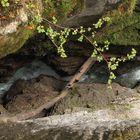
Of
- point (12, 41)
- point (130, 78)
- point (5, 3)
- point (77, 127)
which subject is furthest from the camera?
point (130, 78)

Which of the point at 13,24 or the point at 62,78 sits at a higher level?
the point at 13,24

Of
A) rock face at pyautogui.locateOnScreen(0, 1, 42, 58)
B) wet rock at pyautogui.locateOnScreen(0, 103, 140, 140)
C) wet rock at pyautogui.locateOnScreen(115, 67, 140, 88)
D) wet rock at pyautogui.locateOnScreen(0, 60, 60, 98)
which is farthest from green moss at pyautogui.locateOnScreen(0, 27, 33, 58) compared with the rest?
wet rock at pyautogui.locateOnScreen(115, 67, 140, 88)

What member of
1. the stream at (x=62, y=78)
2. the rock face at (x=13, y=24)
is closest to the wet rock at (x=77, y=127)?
the stream at (x=62, y=78)

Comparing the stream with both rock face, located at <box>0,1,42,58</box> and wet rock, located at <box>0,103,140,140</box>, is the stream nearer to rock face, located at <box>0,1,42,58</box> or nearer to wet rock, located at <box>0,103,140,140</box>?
wet rock, located at <box>0,103,140,140</box>

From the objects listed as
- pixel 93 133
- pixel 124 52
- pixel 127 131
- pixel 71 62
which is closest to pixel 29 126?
pixel 93 133

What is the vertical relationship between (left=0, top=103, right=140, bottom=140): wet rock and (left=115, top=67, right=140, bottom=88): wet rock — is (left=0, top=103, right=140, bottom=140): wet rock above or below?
above

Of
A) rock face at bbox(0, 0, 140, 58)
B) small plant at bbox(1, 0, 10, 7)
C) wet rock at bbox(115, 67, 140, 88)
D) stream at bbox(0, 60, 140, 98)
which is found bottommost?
wet rock at bbox(115, 67, 140, 88)

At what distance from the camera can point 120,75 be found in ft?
45.9

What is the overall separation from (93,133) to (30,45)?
3552 mm

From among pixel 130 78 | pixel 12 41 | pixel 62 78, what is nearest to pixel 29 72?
pixel 62 78

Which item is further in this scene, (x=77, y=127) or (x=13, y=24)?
(x=77, y=127)

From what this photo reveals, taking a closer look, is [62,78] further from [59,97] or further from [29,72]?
[59,97]

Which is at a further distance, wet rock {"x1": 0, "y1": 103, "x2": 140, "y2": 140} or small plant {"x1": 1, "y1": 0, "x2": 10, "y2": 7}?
wet rock {"x1": 0, "y1": 103, "x2": 140, "y2": 140}

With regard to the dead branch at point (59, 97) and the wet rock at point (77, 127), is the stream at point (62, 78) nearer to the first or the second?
the dead branch at point (59, 97)
